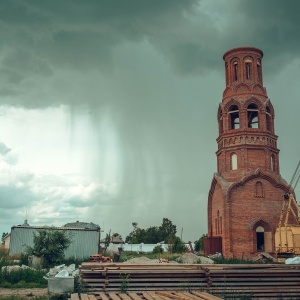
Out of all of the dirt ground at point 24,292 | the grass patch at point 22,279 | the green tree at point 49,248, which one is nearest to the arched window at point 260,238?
the green tree at point 49,248

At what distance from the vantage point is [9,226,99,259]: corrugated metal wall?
31.9 m

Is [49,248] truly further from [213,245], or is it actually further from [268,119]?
[268,119]

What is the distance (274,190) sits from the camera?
3206 centimetres

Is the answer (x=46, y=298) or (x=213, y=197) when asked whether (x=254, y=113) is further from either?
(x=46, y=298)

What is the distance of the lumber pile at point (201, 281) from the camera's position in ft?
42.7

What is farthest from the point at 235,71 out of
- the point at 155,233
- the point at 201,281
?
the point at 155,233

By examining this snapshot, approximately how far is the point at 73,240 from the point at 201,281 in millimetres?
20481

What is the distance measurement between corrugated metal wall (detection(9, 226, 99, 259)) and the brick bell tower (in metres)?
9.47

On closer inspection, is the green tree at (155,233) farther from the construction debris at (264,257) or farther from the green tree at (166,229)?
A: the construction debris at (264,257)

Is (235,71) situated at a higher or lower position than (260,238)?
higher

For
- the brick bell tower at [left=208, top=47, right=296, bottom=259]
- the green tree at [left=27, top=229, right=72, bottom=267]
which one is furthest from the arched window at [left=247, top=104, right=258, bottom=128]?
the green tree at [left=27, top=229, right=72, bottom=267]

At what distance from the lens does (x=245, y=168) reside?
32.3 m

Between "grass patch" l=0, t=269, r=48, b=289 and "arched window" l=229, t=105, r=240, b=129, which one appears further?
"arched window" l=229, t=105, r=240, b=129

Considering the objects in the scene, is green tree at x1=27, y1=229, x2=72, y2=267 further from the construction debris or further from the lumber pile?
the construction debris
